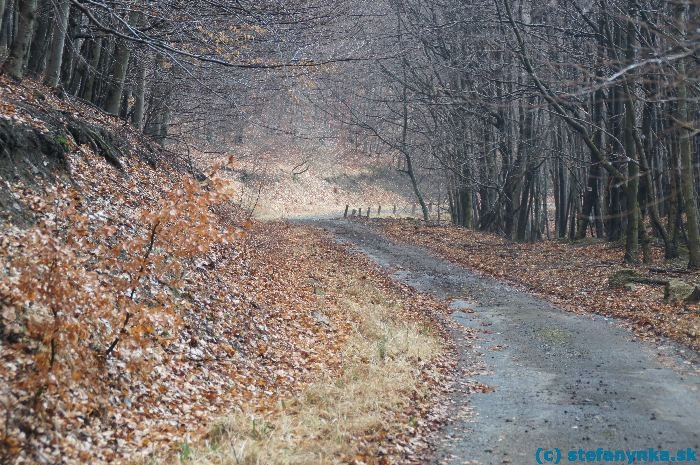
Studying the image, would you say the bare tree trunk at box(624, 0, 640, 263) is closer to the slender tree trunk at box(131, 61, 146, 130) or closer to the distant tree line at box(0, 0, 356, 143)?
the distant tree line at box(0, 0, 356, 143)

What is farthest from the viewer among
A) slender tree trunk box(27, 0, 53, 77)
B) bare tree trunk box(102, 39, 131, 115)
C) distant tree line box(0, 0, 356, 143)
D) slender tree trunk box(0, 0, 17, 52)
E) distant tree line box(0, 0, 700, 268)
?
bare tree trunk box(102, 39, 131, 115)

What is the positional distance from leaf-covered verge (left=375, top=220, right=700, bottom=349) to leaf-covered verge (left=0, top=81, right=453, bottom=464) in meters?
3.74

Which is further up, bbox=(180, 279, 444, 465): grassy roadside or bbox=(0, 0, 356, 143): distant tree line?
bbox=(0, 0, 356, 143): distant tree line

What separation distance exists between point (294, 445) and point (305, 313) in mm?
6320

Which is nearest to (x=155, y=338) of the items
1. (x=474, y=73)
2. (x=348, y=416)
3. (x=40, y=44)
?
(x=348, y=416)

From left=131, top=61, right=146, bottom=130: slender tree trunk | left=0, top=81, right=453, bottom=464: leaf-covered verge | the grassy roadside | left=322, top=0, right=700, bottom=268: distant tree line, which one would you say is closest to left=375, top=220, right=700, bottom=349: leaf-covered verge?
left=322, top=0, right=700, bottom=268: distant tree line

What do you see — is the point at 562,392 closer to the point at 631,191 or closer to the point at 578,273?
the point at 578,273

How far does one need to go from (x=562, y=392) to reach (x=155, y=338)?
528 cm

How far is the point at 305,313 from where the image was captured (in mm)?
12812

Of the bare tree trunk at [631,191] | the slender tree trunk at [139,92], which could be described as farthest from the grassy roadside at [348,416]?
the slender tree trunk at [139,92]

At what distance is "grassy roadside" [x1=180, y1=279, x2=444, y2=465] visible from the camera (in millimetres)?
6316

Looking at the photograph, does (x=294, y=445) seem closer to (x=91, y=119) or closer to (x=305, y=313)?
(x=305, y=313)

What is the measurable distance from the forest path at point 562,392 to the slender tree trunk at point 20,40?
9848 millimetres

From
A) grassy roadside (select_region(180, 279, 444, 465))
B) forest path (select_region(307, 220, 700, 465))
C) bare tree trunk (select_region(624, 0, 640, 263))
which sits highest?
bare tree trunk (select_region(624, 0, 640, 263))
